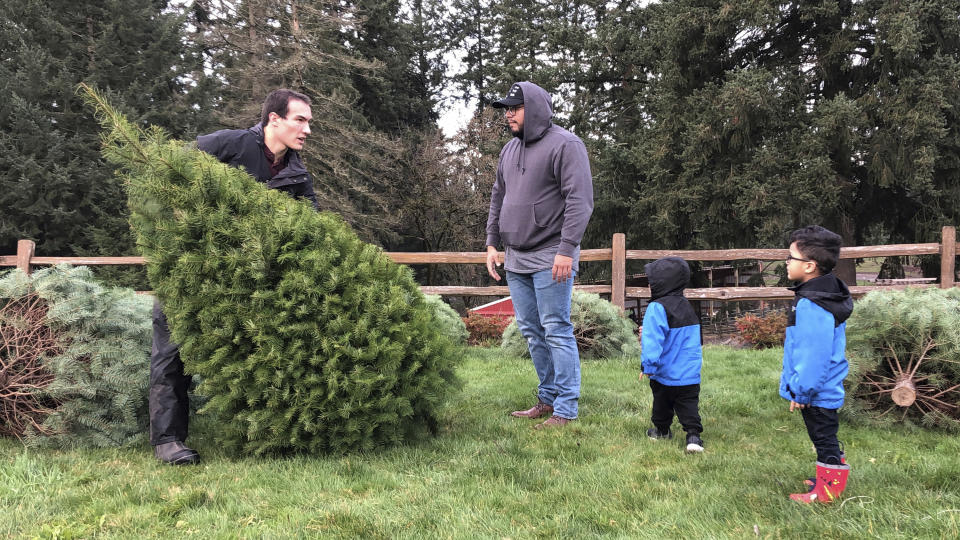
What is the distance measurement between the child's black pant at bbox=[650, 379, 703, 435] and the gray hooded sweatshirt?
3.28 ft

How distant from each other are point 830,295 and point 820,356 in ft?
0.92

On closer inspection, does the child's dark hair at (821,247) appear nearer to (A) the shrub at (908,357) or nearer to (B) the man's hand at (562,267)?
(B) the man's hand at (562,267)

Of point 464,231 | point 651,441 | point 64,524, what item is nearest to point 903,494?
point 651,441

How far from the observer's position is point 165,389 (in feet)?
10.4

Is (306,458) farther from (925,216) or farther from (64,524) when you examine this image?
(925,216)

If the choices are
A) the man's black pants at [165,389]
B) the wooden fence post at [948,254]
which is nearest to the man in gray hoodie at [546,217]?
the man's black pants at [165,389]

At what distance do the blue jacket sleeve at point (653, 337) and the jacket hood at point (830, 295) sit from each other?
84cm

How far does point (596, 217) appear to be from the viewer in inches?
741

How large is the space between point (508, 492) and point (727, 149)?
1539 cm

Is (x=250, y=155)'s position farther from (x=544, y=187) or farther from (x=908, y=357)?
(x=908, y=357)

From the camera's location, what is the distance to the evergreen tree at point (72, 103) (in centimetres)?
1705

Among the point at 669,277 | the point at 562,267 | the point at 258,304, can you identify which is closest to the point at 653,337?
the point at 669,277

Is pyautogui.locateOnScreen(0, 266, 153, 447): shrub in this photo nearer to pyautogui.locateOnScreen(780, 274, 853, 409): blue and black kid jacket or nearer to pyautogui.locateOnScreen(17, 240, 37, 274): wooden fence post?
pyautogui.locateOnScreen(780, 274, 853, 409): blue and black kid jacket

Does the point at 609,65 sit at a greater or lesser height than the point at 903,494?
greater
